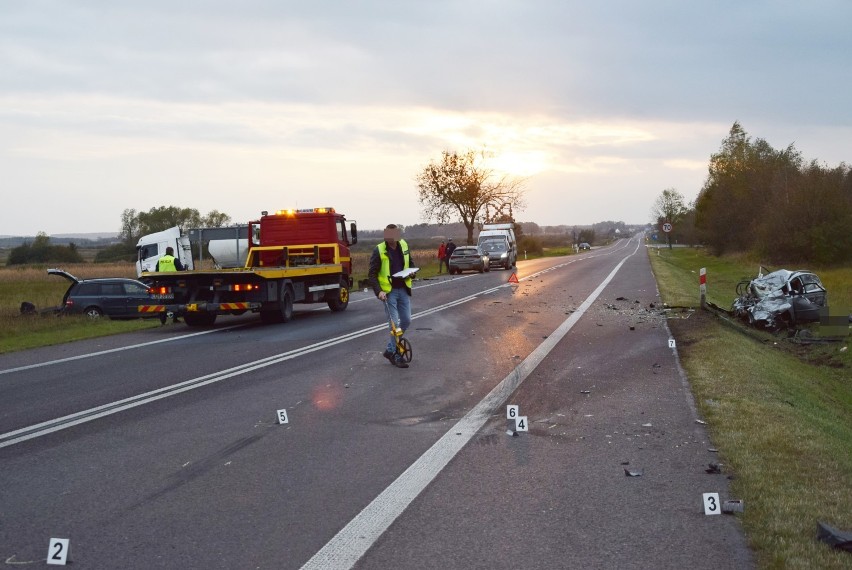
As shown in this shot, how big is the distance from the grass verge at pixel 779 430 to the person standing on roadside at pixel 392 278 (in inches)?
158

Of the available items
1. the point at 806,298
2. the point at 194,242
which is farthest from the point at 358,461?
the point at 194,242

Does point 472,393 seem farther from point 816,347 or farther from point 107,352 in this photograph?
point 816,347

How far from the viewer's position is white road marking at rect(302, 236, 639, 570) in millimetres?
4632

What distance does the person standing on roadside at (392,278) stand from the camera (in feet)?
38.7

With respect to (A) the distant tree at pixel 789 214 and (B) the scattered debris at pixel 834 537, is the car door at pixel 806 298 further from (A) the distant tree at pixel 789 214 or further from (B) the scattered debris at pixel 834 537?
(A) the distant tree at pixel 789 214

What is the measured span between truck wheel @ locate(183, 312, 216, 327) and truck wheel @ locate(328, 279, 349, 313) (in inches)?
148

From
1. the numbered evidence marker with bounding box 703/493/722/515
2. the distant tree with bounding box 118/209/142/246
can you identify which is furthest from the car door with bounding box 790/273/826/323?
the distant tree with bounding box 118/209/142/246

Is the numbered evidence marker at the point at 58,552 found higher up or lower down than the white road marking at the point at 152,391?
higher up

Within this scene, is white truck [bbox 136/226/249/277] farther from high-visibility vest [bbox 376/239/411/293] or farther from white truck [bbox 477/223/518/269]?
high-visibility vest [bbox 376/239/411/293]

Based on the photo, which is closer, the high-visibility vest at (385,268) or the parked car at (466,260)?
the high-visibility vest at (385,268)

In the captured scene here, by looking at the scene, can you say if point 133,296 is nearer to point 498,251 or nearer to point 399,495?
point 399,495

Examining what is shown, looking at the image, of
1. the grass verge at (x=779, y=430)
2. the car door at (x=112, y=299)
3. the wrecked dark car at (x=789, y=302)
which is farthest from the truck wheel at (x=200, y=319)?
the wrecked dark car at (x=789, y=302)

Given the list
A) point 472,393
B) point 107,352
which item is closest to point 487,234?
point 107,352

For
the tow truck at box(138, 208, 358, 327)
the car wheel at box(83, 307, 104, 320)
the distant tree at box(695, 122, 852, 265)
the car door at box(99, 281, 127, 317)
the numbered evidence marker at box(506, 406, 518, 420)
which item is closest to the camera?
the numbered evidence marker at box(506, 406, 518, 420)
